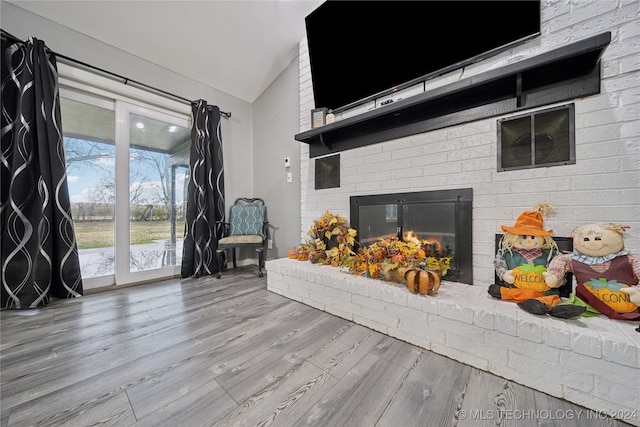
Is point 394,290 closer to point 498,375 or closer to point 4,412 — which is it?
point 498,375

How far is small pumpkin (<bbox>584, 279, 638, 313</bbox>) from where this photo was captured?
948 mm

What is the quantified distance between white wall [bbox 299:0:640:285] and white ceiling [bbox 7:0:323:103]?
1925 millimetres

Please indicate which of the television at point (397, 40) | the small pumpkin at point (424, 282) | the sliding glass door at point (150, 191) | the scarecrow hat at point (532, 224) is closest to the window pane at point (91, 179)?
the sliding glass door at point (150, 191)

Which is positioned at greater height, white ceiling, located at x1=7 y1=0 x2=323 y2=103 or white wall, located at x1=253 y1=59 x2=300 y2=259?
white ceiling, located at x1=7 y1=0 x2=323 y2=103

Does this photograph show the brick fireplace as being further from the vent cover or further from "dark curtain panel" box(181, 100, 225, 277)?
"dark curtain panel" box(181, 100, 225, 277)

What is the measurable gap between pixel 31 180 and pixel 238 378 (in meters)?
2.35

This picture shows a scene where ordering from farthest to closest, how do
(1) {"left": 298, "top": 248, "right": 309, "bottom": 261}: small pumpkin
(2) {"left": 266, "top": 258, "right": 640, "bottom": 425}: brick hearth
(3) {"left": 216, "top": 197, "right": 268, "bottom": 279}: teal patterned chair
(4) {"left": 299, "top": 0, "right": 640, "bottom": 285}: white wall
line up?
(3) {"left": 216, "top": 197, "right": 268, "bottom": 279}: teal patterned chair → (1) {"left": 298, "top": 248, "right": 309, "bottom": 261}: small pumpkin → (4) {"left": 299, "top": 0, "right": 640, "bottom": 285}: white wall → (2) {"left": 266, "top": 258, "right": 640, "bottom": 425}: brick hearth

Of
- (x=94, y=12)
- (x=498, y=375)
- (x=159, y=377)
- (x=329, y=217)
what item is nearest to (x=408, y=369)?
(x=498, y=375)

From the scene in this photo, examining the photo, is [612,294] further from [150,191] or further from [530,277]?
[150,191]

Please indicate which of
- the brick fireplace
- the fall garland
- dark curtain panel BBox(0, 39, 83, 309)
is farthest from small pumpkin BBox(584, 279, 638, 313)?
dark curtain panel BBox(0, 39, 83, 309)

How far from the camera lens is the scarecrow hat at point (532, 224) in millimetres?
1193

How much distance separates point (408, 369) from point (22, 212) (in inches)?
117

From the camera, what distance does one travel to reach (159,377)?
40.5 inches

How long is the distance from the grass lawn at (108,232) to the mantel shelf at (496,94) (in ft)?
7.50
